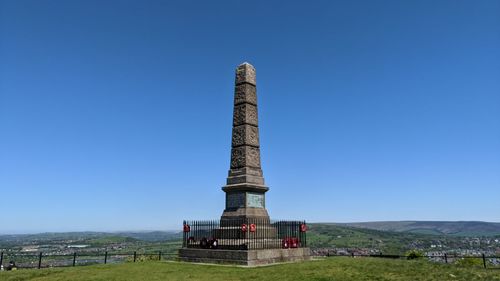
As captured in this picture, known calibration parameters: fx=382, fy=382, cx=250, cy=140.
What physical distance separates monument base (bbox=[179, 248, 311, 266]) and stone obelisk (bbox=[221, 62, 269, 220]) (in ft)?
6.56

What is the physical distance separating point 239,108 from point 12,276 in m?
11.8

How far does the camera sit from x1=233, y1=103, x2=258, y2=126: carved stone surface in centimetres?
1906

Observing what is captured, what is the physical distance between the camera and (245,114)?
1903 centimetres

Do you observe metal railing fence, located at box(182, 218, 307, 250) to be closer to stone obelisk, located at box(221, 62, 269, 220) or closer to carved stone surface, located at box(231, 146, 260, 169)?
stone obelisk, located at box(221, 62, 269, 220)

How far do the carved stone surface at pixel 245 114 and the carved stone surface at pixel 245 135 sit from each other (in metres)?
0.26

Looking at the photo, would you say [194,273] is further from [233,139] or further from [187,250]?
[233,139]

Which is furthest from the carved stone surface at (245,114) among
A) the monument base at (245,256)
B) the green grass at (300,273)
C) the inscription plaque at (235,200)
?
the green grass at (300,273)

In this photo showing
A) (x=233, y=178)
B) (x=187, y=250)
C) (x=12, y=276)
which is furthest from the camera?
(x=233, y=178)

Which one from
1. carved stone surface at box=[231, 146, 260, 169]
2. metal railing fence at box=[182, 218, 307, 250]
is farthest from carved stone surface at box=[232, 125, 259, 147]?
metal railing fence at box=[182, 218, 307, 250]

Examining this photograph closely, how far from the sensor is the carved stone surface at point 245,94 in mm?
19438

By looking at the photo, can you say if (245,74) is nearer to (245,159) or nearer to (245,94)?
(245,94)

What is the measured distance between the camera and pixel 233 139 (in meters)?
19.3

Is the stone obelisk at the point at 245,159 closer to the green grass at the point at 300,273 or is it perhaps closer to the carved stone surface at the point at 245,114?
the carved stone surface at the point at 245,114

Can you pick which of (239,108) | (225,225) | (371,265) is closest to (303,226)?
(225,225)
